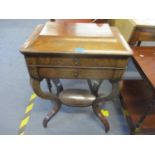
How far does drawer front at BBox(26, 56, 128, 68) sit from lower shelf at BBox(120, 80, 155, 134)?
1.36ft

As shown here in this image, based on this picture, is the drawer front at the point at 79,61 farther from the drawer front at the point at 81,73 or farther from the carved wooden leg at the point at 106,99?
the carved wooden leg at the point at 106,99

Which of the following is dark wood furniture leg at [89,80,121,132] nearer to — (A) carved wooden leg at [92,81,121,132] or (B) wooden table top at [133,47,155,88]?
(A) carved wooden leg at [92,81,121,132]

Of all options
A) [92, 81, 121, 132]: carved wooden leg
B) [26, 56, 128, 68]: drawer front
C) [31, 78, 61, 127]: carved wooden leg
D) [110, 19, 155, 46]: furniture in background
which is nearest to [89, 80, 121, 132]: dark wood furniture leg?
[92, 81, 121, 132]: carved wooden leg

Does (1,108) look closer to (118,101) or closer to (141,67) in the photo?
(118,101)

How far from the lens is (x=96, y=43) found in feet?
2.96

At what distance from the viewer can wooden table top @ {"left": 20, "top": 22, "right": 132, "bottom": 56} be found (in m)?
0.84

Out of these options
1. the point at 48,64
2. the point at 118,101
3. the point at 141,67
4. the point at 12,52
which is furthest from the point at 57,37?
the point at 12,52

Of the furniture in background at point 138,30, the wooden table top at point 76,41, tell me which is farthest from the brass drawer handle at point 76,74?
the furniture in background at point 138,30

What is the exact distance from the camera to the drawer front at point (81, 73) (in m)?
0.93

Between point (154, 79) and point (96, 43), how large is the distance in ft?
1.35

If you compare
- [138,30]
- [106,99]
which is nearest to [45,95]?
[106,99]

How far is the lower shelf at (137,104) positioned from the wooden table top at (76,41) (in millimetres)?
475

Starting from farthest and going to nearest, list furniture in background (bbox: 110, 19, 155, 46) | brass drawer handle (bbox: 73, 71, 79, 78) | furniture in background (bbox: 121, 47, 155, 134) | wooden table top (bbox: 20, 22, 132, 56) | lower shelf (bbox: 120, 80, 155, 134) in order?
furniture in background (bbox: 110, 19, 155, 46) → lower shelf (bbox: 120, 80, 155, 134) → furniture in background (bbox: 121, 47, 155, 134) → brass drawer handle (bbox: 73, 71, 79, 78) → wooden table top (bbox: 20, 22, 132, 56)

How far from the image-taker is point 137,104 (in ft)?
4.40
